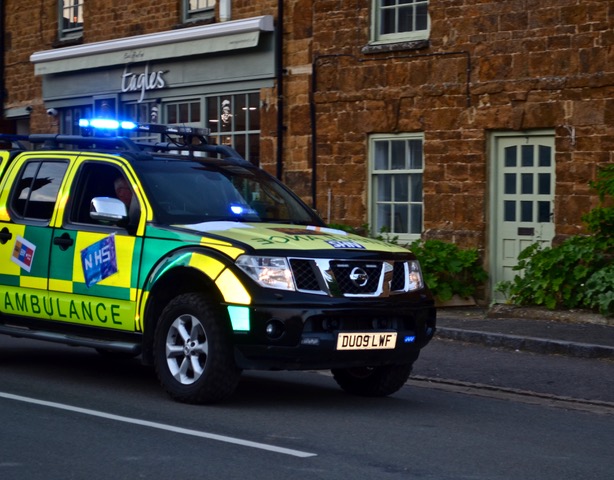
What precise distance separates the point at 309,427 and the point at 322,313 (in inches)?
32.0

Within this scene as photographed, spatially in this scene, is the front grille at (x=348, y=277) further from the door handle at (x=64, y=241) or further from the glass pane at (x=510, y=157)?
the glass pane at (x=510, y=157)

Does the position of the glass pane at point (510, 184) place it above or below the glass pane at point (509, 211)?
above

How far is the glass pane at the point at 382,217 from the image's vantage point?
18.7m

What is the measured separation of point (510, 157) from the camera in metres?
17.0

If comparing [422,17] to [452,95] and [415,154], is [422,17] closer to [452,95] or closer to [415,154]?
[452,95]

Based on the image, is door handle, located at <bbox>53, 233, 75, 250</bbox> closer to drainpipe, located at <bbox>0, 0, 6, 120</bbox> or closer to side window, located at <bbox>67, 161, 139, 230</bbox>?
side window, located at <bbox>67, 161, 139, 230</bbox>

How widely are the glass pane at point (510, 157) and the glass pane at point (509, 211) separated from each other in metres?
0.48

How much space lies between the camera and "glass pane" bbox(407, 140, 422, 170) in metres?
18.1

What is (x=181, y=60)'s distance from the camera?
71.4 ft

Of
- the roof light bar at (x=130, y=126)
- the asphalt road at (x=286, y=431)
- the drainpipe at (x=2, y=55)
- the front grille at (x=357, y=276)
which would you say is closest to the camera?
the asphalt road at (x=286, y=431)

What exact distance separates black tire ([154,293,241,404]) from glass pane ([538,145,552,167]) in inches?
334

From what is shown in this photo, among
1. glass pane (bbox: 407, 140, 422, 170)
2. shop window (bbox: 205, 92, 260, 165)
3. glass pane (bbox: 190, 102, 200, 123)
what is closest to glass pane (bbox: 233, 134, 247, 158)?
shop window (bbox: 205, 92, 260, 165)

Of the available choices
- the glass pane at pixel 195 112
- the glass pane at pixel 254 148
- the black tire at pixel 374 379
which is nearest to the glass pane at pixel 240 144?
the glass pane at pixel 254 148

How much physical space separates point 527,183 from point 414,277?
7542 millimetres
